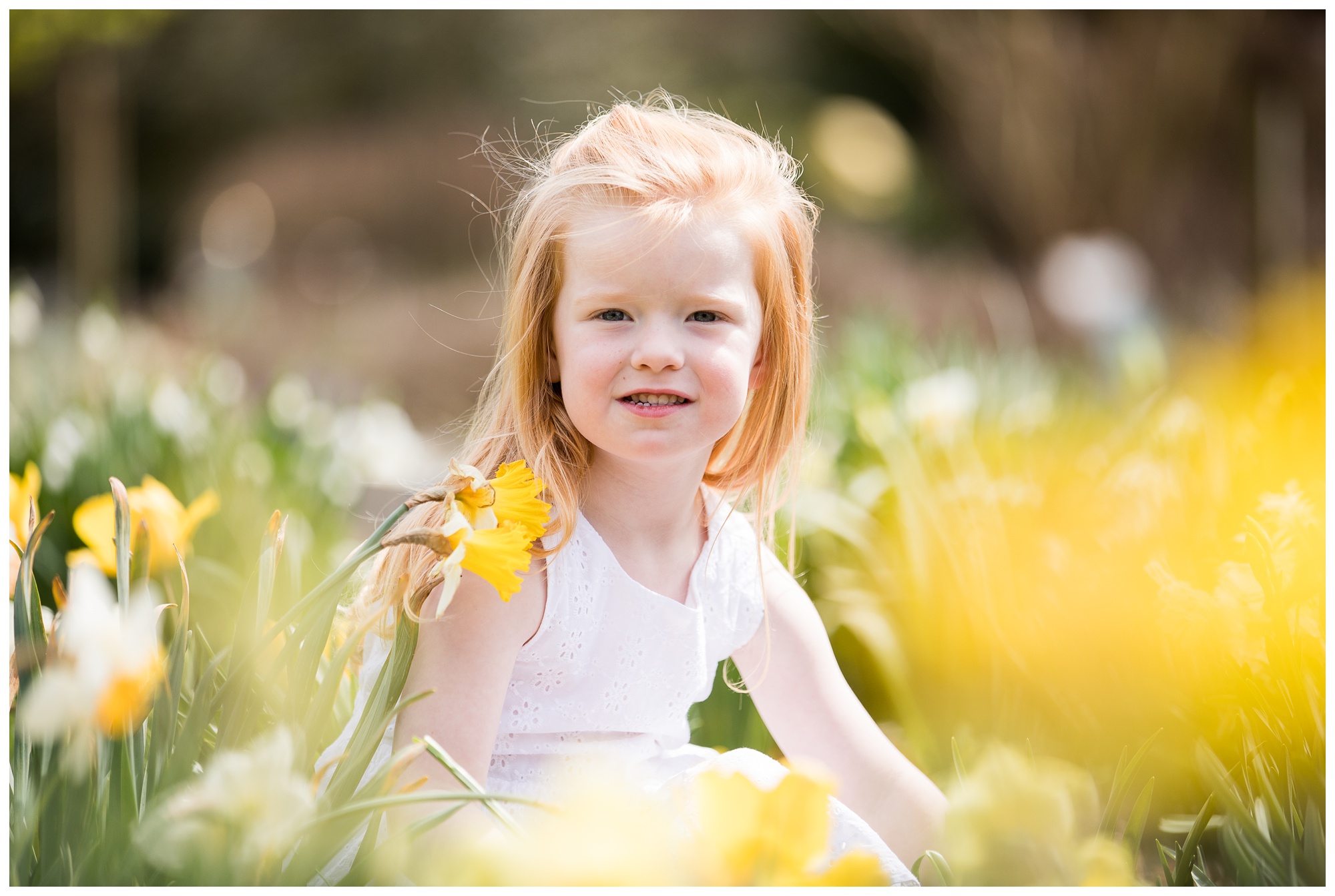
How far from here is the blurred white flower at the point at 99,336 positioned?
2.85 meters

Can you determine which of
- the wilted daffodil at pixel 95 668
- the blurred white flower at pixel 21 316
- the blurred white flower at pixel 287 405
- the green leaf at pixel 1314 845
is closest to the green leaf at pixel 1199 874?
the green leaf at pixel 1314 845

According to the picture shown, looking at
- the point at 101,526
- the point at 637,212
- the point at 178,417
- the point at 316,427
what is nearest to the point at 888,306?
the point at 316,427

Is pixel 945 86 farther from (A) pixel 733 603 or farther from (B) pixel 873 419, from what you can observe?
(A) pixel 733 603

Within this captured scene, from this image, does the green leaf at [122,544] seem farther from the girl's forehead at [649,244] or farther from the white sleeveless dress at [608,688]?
the girl's forehead at [649,244]


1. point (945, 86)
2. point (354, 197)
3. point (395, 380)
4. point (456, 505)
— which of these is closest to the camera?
point (456, 505)

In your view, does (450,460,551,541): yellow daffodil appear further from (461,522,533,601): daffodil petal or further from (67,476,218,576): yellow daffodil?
(67,476,218,576): yellow daffodil

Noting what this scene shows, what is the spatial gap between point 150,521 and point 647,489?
54 centimetres

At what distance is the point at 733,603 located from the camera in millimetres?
1268

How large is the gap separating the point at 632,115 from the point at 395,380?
181 inches

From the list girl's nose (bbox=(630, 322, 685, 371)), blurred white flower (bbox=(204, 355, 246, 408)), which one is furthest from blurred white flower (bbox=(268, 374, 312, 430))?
girl's nose (bbox=(630, 322, 685, 371))

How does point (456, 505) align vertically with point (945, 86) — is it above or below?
below

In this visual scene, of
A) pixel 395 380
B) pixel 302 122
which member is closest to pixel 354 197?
pixel 302 122

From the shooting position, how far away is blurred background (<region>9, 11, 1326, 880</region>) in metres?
1.49

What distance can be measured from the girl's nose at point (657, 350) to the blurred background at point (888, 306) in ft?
1.15
